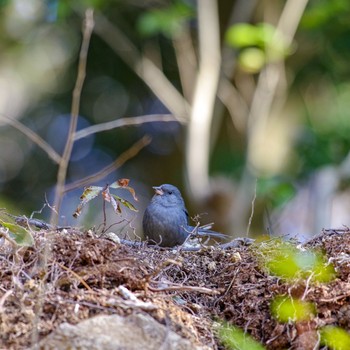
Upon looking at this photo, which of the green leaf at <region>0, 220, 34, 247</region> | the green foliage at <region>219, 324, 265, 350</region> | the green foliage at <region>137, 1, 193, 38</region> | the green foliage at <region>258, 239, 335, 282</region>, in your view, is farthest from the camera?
the green foliage at <region>137, 1, 193, 38</region>

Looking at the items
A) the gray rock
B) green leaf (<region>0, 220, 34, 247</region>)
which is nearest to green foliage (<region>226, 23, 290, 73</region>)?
green leaf (<region>0, 220, 34, 247</region>)

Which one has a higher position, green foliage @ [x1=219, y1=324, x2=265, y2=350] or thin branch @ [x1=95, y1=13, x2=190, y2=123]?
thin branch @ [x1=95, y1=13, x2=190, y2=123]

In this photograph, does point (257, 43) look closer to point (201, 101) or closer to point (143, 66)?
point (201, 101)

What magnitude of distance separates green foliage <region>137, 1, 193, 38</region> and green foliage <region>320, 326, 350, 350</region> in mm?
6839

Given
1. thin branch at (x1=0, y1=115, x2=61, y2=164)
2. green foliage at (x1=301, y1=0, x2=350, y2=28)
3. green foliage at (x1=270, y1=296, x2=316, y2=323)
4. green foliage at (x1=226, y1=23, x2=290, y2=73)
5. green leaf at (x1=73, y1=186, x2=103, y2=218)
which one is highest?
green foliage at (x1=301, y1=0, x2=350, y2=28)

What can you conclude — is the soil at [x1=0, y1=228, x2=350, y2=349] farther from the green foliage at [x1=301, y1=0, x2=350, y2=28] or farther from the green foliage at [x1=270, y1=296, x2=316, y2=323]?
the green foliage at [x1=301, y1=0, x2=350, y2=28]

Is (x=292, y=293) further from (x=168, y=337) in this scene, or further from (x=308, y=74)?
(x=308, y=74)

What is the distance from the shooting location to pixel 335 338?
11.7ft

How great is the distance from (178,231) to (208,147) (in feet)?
13.9

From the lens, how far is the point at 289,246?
4.68 metres

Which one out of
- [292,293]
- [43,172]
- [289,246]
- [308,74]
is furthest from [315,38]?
[292,293]

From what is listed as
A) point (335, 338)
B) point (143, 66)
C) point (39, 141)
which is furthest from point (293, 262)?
point (143, 66)

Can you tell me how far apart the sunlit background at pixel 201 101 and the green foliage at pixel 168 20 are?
0.07 ft

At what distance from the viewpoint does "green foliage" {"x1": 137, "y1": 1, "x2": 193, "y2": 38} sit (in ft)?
32.9
